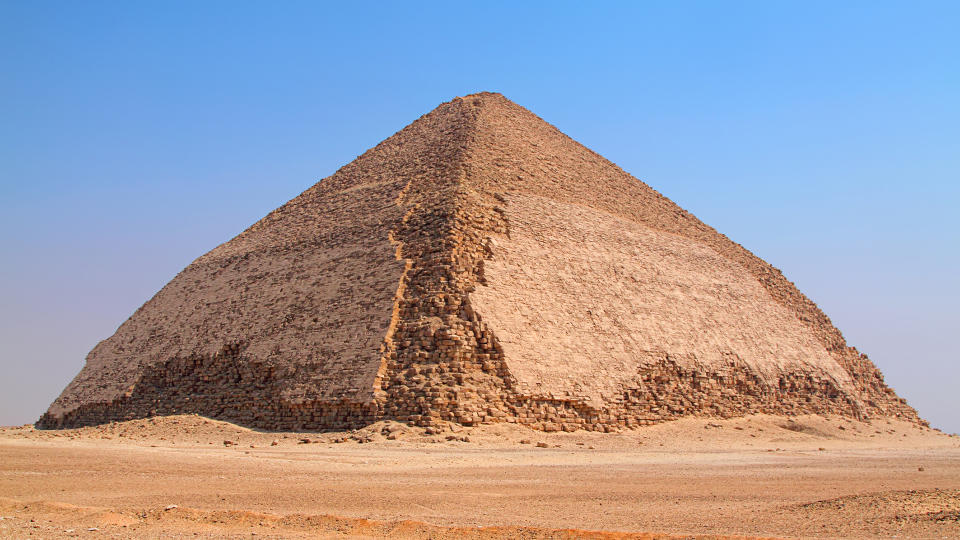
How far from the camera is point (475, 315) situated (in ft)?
68.2

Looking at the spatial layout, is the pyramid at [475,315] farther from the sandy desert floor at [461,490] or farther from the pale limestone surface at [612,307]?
the sandy desert floor at [461,490]

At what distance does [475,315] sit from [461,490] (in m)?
11.0

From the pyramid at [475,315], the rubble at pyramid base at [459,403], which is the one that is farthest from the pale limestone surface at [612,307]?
the rubble at pyramid base at [459,403]

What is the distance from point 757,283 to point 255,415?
21.1 metres

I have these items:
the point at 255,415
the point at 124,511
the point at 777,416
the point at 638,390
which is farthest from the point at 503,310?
the point at 124,511

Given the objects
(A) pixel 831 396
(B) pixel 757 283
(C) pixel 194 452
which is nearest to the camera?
(C) pixel 194 452

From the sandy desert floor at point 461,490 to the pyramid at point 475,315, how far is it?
2.24m

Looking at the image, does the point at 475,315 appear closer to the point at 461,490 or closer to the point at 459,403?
the point at 459,403

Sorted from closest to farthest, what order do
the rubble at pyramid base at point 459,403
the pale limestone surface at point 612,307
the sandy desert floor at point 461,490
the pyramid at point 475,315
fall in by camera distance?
the sandy desert floor at point 461,490, the rubble at pyramid base at point 459,403, the pyramid at point 475,315, the pale limestone surface at point 612,307

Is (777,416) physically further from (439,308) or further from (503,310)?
(439,308)

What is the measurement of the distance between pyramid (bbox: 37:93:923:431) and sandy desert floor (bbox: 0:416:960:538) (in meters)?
2.24

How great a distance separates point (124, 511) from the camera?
8266mm

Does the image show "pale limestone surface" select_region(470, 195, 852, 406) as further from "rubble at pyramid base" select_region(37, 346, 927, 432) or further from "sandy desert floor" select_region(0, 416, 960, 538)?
"sandy desert floor" select_region(0, 416, 960, 538)

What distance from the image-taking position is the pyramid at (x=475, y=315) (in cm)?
2039
